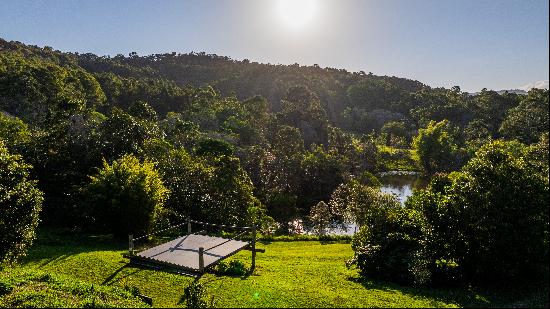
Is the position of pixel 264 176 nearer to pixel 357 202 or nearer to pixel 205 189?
pixel 357 202

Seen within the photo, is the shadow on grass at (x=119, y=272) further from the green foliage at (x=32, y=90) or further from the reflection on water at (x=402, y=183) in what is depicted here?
the reflection on water at (x=402, y=183)

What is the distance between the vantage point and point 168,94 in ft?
326

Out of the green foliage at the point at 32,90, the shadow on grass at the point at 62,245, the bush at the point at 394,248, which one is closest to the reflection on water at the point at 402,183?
the bush at the point at 394,248

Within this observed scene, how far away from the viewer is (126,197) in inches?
1123

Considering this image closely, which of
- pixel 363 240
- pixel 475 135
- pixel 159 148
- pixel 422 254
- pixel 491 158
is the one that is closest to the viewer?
pixel 491 158

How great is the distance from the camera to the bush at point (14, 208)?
67.1 feet

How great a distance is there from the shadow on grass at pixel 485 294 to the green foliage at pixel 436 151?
6135 centimetres

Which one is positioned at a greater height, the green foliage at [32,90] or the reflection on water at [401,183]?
the green foliage at [32,90]

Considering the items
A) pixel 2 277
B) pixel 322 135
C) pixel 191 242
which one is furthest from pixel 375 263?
pixel 322 135

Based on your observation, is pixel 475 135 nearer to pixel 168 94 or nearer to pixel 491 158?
pixel 168 94

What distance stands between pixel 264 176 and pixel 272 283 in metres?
34.0

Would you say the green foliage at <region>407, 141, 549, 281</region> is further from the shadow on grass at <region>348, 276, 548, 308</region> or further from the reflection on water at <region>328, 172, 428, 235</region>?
the reflection on water at <region>328, 172, 428, 235</region>

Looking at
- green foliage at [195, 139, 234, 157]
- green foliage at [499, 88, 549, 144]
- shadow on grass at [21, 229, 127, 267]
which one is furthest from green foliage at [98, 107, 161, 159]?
green foliage at [499, 88, 549, 144]

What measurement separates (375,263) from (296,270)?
157 inches
